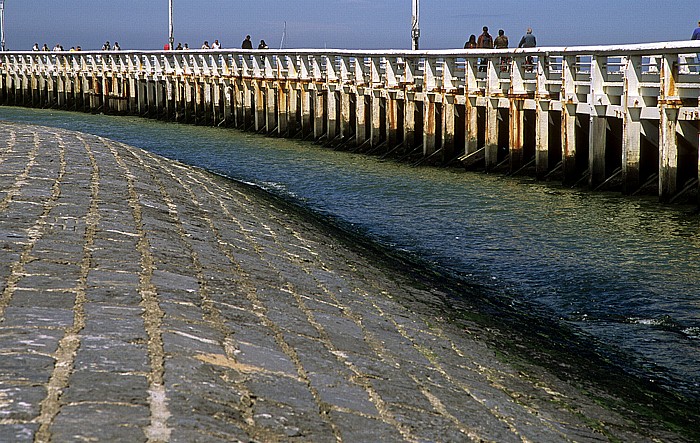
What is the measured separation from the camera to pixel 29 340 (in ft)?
16.1

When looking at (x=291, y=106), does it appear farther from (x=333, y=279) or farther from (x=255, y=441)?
(x=255, y=441)

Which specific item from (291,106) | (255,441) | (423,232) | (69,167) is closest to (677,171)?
(423,232)

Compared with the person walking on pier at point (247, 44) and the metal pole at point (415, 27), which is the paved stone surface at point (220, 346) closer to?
the metal pole at point (415, 27)

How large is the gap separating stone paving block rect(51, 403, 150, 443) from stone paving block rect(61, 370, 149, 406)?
7 cm

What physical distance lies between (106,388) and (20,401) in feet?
1.21

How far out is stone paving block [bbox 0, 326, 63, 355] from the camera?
15.6ft

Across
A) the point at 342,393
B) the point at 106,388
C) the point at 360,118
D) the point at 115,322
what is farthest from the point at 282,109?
the point at 106,388

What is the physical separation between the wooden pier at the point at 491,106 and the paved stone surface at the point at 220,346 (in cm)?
872

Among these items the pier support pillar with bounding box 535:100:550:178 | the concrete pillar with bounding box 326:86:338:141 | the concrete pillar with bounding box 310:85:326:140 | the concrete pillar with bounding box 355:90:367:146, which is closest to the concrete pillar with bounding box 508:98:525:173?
the pier support pillar with bounding box 535:100:550:178

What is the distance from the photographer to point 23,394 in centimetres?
417

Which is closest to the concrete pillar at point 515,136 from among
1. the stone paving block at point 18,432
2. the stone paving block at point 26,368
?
the stone paving block at point 26,368

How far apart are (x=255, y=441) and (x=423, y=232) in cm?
1094

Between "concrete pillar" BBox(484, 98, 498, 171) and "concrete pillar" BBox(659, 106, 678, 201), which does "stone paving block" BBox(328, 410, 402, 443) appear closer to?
"concrete pillar" BBox(659, 106, 678, 201)

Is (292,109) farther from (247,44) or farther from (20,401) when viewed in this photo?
(20,401)
